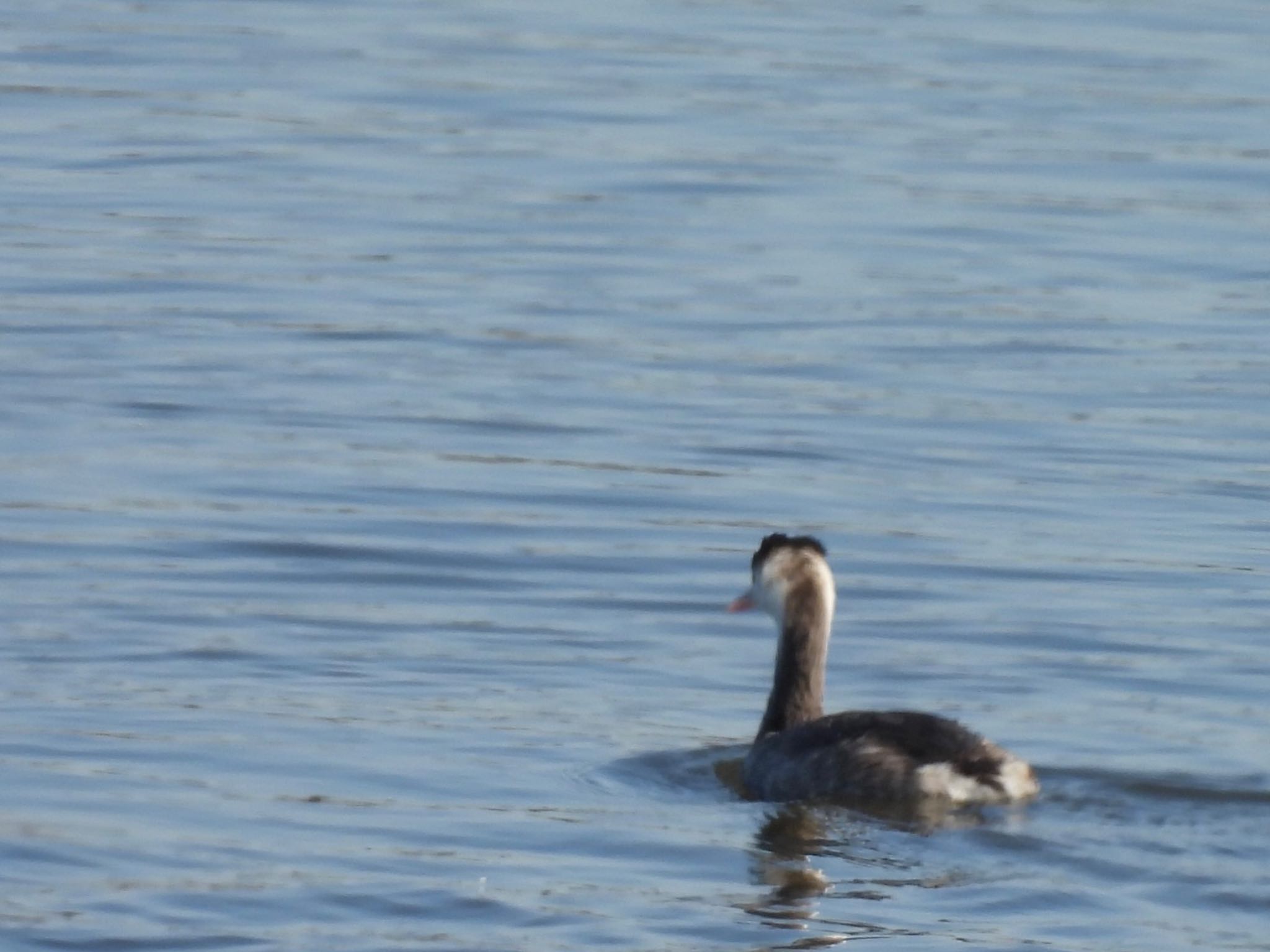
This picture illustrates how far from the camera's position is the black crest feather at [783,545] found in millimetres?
12016

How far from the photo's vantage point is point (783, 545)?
39.6ft

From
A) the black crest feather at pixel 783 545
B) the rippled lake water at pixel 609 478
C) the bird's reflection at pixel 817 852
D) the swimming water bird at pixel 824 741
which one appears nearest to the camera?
the bird's reflection at pixel 817 852

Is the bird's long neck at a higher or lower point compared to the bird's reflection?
higher

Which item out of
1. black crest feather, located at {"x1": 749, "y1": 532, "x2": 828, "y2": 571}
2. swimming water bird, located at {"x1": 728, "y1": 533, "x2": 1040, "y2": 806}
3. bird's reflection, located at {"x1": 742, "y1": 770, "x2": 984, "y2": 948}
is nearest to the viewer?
bird's reflection, located at {"x1": 742, "y1": 770, "x2": 984, "y2": 948}

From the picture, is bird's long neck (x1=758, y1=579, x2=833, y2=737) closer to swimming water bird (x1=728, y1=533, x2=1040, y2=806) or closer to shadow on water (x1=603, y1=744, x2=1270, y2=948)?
swimming water bird (x1=728, y1=533, x2=1040, y2=806)

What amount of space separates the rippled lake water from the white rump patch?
0.15 m

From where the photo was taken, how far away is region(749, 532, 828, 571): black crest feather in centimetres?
1202

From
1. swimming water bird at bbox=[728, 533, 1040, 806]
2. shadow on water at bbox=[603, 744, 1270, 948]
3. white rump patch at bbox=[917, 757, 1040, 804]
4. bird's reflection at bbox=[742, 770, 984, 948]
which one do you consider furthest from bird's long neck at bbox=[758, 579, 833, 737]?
white rump patch at bbox=[917, 757, 1040, 804]

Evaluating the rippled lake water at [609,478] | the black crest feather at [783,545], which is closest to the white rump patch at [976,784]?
the rippled lake water at [609,478]

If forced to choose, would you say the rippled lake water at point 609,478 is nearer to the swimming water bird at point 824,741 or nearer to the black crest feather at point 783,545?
the swimming water bird at point 824,741

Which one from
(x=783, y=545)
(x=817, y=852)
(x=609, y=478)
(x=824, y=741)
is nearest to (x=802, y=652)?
(x=783, y=545)

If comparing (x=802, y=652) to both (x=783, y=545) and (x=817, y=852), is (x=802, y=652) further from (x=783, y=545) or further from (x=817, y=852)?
(x=817, y=852)

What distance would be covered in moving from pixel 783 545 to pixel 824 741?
1.16 meters

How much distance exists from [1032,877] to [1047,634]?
357 centimetres
